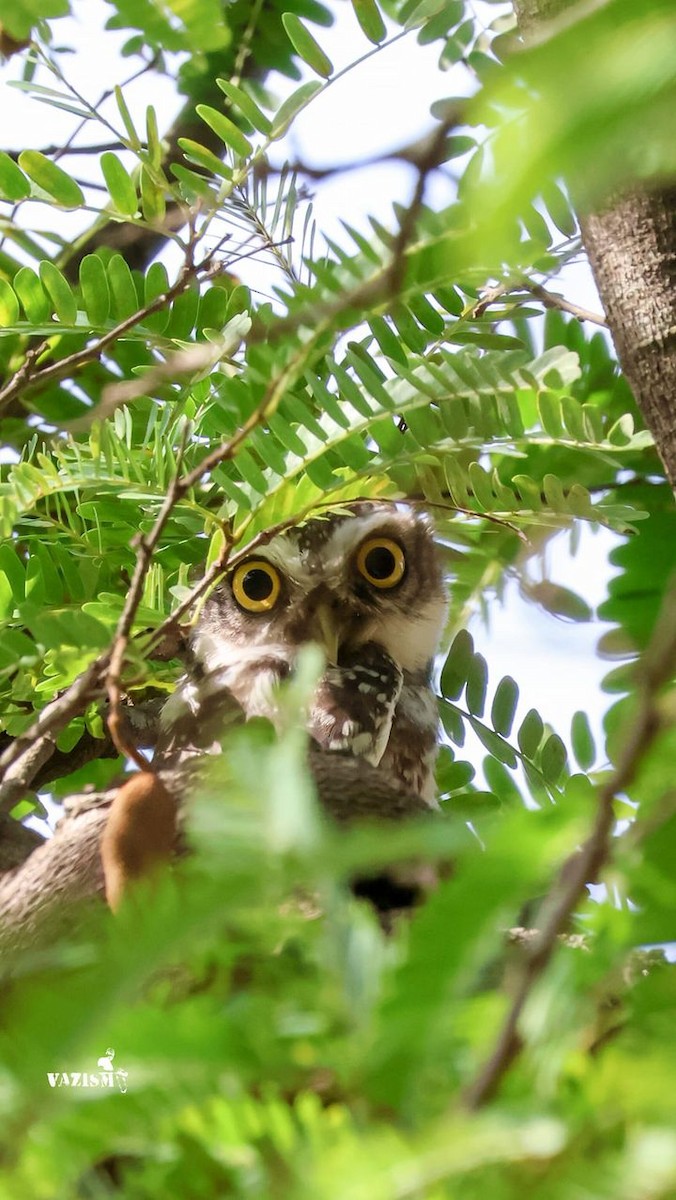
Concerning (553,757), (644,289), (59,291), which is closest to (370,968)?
(644,289)

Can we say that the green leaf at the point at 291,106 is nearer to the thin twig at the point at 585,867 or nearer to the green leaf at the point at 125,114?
the green leaf at the point at 125,114

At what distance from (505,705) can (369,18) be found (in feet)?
2.40

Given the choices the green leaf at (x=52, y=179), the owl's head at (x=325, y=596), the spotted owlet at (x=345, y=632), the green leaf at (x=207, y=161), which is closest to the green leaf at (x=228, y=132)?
the green leaf at (x=207, y=161)

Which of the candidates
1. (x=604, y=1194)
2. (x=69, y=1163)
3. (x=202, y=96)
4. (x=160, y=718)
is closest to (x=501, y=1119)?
(x=604, y=1194)

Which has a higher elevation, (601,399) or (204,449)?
(204,449)

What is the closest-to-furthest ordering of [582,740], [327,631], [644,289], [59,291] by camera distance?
[644,289] < [59,291] < [582,740] < [327,631]

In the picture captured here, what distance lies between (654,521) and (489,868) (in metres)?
1.16

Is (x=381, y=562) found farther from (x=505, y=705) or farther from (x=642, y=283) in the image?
(x=642, y=283)

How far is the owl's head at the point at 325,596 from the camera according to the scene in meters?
1.69

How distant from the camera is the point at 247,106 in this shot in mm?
991

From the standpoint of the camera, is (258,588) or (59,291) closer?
(59,291)

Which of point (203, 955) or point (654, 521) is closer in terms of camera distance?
point (203, 955)

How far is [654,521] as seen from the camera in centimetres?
139

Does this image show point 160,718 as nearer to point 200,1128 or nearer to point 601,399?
point 601,399
